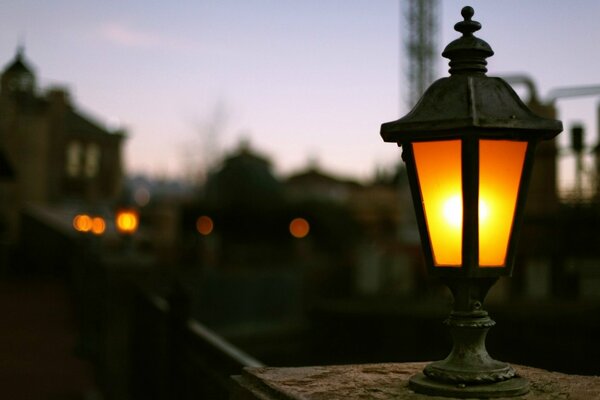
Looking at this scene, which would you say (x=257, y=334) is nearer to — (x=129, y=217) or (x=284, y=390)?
(x=129, y=217)

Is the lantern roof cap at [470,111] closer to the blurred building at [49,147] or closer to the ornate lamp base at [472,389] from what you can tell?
the ornate lamp base at [472,389]

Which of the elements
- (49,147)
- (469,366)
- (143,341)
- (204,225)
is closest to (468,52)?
(469,366)

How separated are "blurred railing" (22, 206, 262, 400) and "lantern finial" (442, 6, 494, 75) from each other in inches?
90.9

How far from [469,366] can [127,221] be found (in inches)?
593

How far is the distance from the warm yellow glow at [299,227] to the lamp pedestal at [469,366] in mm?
42743

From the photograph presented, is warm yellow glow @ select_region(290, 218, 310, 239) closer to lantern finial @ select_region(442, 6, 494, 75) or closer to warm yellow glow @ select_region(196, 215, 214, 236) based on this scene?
warm yellow glow @ select_region(196, 215, 214, 236)

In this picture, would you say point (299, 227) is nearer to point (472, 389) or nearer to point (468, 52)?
point (468, 52)

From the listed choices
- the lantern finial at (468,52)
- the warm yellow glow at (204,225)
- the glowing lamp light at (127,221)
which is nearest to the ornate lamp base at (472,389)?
the lantern finial at (468,52)

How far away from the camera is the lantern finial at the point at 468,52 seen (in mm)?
2629

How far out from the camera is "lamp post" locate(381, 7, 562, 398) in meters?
2.46

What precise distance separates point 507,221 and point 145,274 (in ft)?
36.4

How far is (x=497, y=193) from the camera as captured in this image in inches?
100

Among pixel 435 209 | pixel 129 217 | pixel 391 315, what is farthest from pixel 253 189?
pixel 435 209

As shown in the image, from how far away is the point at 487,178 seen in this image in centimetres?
252
